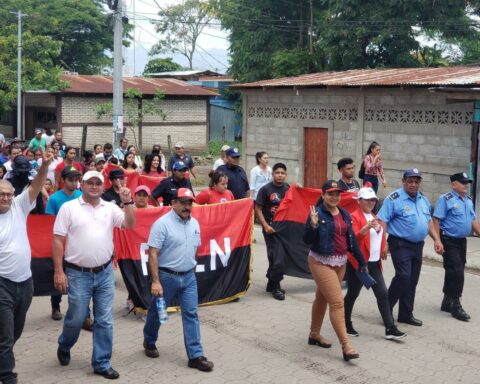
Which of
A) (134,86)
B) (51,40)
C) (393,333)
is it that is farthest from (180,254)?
(51,40)

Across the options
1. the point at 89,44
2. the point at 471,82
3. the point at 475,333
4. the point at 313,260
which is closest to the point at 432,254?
the point at 471,82

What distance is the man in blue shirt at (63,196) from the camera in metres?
7.48

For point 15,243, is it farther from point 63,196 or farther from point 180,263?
point 63,196

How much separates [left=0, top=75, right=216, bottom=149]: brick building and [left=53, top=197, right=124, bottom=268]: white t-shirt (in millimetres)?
24843

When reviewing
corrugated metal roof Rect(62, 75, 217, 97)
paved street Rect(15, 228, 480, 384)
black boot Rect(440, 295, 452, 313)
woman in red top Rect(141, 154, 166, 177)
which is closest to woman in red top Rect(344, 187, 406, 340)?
paved street Rect(15, 228, 480, 384)

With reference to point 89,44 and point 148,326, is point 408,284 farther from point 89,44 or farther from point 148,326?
point 89,44

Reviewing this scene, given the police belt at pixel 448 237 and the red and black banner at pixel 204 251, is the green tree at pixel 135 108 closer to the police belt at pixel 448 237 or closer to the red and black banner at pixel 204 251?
the red and black banner at pixel 204 251

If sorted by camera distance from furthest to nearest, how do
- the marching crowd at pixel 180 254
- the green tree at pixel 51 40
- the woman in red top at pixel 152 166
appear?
the green tree at pixel 51 40 → the woman in red top at pixel 152 166 → the marching crowd at pixel 180 254

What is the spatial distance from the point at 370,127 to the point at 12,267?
12756mm

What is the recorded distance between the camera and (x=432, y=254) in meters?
12.3

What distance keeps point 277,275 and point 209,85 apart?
35.0 meters

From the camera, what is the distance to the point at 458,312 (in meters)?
8.16

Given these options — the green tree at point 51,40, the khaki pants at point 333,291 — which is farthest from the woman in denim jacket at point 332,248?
the green tree at point 51,40

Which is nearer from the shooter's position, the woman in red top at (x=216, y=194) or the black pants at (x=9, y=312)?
the black pants at (x=9, y=312)
